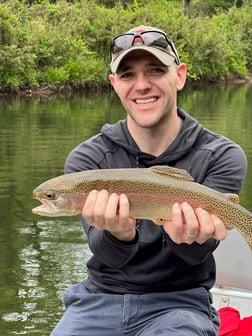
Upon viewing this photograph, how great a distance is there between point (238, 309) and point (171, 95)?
190cm

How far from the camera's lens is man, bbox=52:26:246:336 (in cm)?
318

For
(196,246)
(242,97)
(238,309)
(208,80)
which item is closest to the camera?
(196,246)

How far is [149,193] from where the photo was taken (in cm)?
316

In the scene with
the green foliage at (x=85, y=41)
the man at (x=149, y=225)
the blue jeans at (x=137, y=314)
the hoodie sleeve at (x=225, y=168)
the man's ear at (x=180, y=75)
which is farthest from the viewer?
the green foliage at (x=85, y=41)

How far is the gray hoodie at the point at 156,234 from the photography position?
3365 millimetres

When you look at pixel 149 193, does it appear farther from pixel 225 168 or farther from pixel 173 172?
pixel 225 168

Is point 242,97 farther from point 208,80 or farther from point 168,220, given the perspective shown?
point 168,220

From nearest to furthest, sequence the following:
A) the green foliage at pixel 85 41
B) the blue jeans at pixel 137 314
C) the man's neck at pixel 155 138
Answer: the blue jeans at pixel 137 314 → the man's neck at pixel 155 138 → the green foliage at pixel 85 41

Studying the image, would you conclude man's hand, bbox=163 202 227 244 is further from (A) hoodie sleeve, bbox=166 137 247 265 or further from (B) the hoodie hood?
(B) the hoodie hood

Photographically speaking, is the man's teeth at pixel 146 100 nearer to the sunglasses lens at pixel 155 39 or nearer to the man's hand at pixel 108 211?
the sunglasses lens at pixel 155 39

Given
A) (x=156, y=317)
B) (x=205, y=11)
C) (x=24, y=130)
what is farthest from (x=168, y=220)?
(x=205, y=11)

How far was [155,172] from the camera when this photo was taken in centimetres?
325

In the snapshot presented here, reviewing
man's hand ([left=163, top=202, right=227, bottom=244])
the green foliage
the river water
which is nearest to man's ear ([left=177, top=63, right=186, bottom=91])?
man's hand ([left=163, top=202, right=227, bottom=244])

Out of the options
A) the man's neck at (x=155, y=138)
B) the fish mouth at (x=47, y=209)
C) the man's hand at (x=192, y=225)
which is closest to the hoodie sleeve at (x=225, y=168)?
the man's neck at (x=155, y=138)
